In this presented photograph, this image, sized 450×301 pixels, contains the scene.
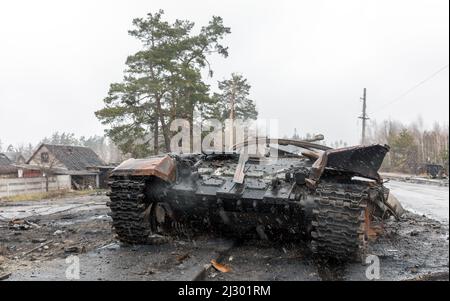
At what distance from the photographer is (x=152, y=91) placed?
2094cm

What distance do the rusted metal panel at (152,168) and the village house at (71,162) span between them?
29578mm

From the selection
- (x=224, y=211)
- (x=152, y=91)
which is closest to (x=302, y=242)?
→ (x=224, y=211)

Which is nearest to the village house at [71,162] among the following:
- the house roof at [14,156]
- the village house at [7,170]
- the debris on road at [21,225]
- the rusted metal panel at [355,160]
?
the village house at [7,170]

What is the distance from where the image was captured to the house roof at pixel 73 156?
38.6m

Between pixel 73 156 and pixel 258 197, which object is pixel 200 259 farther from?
pixel 73 156

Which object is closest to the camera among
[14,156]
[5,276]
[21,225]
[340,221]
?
[5,276]

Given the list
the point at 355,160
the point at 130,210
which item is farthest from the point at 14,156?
the point at 355,160

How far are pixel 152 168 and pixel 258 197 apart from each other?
4.46 feet

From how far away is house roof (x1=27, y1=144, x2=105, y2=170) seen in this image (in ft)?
127

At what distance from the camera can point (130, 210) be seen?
19.4 ft

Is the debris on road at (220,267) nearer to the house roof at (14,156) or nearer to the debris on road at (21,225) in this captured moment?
the debris on road at (21,225)
